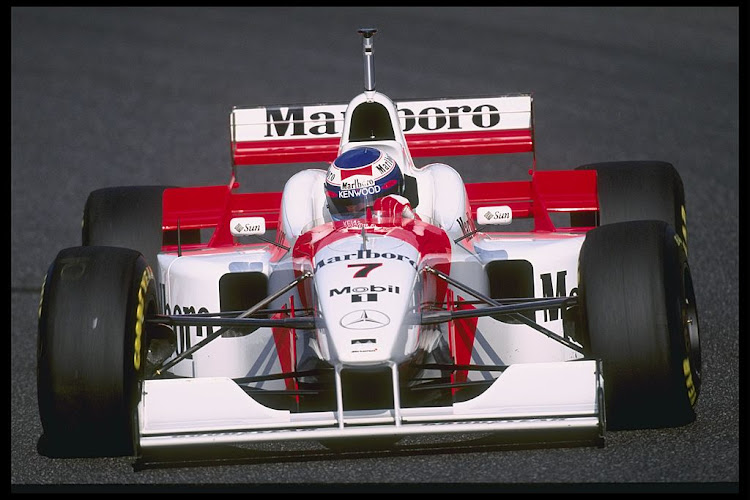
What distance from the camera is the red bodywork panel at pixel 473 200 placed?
8.91 meters

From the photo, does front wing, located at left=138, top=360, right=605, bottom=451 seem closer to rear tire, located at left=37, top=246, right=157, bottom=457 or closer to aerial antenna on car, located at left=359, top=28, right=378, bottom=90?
rear tire, located at left=37, top=246, right=157, bottom=457

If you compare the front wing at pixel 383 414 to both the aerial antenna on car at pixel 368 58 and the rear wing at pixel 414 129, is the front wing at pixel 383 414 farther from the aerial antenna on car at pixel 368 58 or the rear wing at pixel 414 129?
the rear wing at pixel 414 129

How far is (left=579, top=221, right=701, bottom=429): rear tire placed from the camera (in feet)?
21.0

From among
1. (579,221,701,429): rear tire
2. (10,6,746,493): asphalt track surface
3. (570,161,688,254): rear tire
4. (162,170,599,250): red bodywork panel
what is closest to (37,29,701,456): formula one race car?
(579,221,701,429): rear tire

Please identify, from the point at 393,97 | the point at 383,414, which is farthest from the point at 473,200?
the point at 393,97

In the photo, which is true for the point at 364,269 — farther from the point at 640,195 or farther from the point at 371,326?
the point at 640,195

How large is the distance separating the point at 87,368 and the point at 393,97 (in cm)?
1097

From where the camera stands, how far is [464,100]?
9.38m

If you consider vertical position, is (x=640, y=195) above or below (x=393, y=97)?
below

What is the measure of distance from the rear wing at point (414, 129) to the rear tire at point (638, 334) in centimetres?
277

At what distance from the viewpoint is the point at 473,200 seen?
902 cm

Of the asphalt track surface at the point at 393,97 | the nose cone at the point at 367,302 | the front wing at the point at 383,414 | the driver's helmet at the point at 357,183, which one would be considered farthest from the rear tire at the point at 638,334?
the driver's helmet at the point at 357,183

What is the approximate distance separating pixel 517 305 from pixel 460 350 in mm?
754
